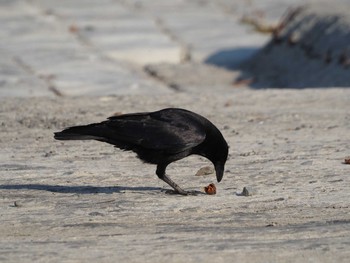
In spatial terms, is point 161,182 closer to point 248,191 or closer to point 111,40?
point 248,191

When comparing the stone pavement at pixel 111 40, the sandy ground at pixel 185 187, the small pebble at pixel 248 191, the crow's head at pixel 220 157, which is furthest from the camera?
the stone pavement at pixel 111 40

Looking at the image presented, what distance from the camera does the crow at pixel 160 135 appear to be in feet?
22.7

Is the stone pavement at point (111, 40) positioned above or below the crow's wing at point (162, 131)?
below

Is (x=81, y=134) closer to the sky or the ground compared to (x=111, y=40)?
closer to the sky

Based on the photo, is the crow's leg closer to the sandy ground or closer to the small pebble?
the sandy ground

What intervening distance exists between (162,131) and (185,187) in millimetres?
591

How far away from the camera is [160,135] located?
273 inches

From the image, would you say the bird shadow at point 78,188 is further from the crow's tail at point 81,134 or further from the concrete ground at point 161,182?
the crow's tail at point 81,134

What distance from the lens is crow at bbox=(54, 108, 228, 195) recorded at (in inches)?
272

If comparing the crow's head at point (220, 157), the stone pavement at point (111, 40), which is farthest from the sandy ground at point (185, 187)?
the stone pavement at point (111, 40)

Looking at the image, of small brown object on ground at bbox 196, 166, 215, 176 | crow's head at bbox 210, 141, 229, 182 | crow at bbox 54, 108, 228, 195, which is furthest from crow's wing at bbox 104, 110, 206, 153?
small brown object on ground at bbox 196, 166, 215, 176

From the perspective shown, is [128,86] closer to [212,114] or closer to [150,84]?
[150,84]

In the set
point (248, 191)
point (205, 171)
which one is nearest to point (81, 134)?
point (248, 191)

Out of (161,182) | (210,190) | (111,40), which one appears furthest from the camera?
(111,40)
